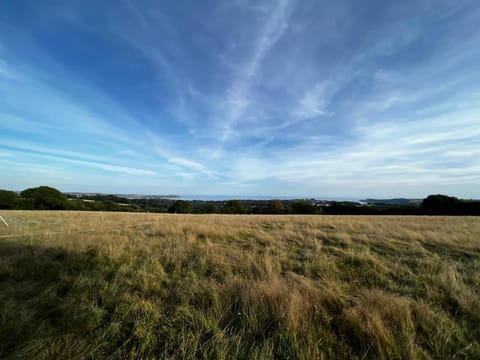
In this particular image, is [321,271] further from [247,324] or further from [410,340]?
[247,324]

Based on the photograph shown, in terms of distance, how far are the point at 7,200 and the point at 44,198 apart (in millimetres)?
5533

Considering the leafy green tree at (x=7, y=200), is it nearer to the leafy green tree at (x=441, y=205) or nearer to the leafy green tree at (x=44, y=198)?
the leafy green tree at (x=44, y=198)

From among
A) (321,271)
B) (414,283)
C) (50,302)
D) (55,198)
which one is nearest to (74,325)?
(50,302)

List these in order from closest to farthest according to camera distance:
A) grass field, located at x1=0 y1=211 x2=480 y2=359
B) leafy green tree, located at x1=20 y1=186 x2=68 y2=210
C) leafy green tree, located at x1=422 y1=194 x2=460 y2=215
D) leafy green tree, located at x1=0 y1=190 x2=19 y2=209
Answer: grass field, located at x1=0 y1=211 x2=480 y2=359
leafy green tree, located at x1=0 y1=190 x2=19 y2=209
leafy green tree, located at x1=422 y1=194 x2=460 y2=215
leafy green tree, located at x1=20 y1=186 x2=68 y2=210

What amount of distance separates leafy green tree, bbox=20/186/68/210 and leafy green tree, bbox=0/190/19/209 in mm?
2358

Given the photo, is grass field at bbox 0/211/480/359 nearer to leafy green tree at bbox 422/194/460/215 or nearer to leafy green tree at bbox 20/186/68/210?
leafy green tree at bbox 422/194/460/215

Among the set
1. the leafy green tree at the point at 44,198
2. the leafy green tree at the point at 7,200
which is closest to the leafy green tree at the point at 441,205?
the leafy green tree at the point at 44,198

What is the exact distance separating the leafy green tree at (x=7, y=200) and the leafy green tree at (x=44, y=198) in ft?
7.73

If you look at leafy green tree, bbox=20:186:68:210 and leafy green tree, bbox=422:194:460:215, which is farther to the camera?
leafy green tree, bbox=20:186:68:210

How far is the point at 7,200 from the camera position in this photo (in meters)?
34.0

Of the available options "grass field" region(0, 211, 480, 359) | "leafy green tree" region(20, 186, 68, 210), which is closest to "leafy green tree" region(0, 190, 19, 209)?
"leafy green tree" region(20, 186, 68, 210)

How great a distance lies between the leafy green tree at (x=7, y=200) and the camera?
33219 millimetres

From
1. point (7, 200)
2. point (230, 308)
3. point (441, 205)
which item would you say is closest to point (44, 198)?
point (7, 200)

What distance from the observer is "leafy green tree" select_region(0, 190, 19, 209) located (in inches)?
1308
